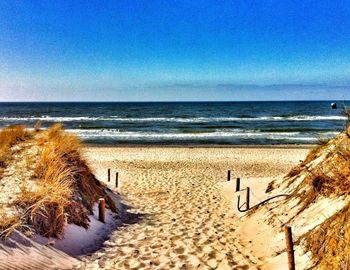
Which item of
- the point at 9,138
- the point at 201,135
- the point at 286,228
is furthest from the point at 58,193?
the point at 201,135

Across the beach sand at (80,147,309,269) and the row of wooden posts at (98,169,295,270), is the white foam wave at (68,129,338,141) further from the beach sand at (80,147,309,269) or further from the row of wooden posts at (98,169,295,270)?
the row of wooden posts at (98,169,295,270)

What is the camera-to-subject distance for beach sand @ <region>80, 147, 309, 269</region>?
633 centimetres

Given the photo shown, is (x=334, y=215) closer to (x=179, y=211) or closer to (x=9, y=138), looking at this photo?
(x=179, y=211)

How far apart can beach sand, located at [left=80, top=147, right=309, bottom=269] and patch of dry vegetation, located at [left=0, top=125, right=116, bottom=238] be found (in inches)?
33.9

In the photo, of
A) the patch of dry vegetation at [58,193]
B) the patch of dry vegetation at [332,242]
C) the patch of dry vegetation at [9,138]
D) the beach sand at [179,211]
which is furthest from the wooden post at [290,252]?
the patch of dry vegetation at [9,138]

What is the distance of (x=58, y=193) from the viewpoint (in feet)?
21.9

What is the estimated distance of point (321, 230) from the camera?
5.54 m

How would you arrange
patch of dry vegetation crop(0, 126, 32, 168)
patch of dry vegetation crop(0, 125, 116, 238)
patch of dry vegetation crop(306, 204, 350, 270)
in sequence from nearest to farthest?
patch of dry vegetation crop(306, 204, 350, 270) → patch of dry vegetation crop(0, 125, 116, 238) → patch of dry vegetation crop(0, 126, 32, 168)

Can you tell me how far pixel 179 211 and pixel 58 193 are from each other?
4.16 metres

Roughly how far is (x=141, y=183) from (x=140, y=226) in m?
5.91

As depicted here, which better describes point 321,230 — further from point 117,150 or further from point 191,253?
point 117,150

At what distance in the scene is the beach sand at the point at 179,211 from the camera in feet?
20.8

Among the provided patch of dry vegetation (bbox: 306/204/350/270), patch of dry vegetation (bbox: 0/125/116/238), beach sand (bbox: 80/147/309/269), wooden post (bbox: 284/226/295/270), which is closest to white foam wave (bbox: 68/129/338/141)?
beach sand (bbox: 80/147/309/269)

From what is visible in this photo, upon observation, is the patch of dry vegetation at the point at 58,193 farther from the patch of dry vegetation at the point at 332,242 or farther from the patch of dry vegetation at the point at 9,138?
the patch of dry vegetation at the point at 332,242
